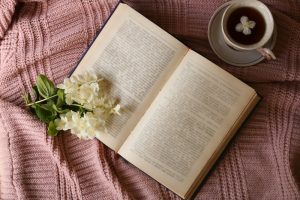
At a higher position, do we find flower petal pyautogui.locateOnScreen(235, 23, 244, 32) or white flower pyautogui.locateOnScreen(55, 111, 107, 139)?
flower petal pyautogui.locateOnScreen(235, 23, 244, 32)

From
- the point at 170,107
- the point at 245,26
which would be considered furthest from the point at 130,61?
the point at 245,26

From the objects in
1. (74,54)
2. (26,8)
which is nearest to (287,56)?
(74,54)

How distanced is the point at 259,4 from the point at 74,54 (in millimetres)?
360

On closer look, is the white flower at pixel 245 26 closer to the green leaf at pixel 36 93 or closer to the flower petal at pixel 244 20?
the flower petal at pixel 244 20

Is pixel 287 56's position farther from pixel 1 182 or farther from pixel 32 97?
pixel 1 182

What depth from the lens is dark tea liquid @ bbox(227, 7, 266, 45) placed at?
2.62 feet

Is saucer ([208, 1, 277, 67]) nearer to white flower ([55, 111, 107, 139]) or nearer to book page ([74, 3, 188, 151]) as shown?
book page ([74, 3, 188, 151])

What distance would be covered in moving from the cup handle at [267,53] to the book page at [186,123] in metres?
0.07

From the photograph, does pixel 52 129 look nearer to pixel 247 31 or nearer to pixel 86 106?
pixel 86 106

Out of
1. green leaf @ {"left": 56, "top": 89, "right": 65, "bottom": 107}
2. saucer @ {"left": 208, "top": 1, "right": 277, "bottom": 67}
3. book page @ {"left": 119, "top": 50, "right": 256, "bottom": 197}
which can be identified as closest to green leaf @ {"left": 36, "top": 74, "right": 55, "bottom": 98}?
green leaf @ {"left": 56, "top": 89, "right": 65, "bottom": 107}

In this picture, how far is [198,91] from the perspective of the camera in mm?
793

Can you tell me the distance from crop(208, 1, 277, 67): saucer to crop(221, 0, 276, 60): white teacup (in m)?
0.02

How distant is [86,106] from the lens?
2.53ft

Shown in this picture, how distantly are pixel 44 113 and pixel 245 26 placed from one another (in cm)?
40
